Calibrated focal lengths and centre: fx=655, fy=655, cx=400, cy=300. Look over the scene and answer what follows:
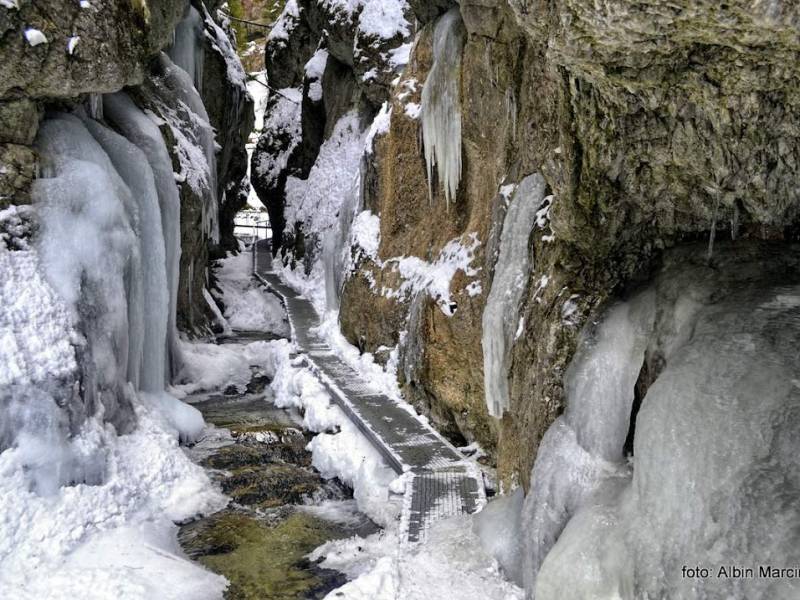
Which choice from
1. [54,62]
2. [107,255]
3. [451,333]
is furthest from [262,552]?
[54,62]

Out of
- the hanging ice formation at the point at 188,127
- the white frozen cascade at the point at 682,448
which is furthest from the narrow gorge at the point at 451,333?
the hanging ice formation at the point at 188,127

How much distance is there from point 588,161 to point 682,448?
175cm

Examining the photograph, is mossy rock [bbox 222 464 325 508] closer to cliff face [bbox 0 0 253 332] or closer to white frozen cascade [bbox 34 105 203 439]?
white frozen cascade [bbox 34 105 203 439]

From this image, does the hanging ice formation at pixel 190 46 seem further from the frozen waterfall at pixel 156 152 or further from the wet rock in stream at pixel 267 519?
the wet rock in stream at pixel 267 519

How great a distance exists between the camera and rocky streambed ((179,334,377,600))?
584 centimetres

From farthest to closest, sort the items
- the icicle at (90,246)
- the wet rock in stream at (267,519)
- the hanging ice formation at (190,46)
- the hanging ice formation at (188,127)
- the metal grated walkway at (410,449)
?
the hanging ice formation at (190,46) < the hanging ice formation at (188,127) < the icicle at (90,246) < the metal grated walkway at (410,449) < the wet rock in stream at (267,519)

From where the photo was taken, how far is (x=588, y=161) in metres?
3.91

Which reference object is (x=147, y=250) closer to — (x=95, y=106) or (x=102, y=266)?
(x=102, y=266)

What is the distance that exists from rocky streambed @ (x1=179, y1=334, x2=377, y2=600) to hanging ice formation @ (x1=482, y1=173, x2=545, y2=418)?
2221 mm

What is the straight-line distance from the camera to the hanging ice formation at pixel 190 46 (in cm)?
1485

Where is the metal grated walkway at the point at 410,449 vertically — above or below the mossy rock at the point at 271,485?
above

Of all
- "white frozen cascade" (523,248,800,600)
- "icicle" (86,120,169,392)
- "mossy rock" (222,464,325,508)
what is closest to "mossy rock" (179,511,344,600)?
"mossy rock" (222,464,325,508)

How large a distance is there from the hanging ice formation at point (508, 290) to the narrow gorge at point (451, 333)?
0.10ft

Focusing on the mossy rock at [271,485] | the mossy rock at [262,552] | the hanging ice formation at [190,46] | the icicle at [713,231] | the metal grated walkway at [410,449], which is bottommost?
the mossy rock at [262,552]
